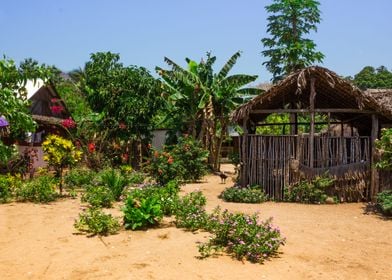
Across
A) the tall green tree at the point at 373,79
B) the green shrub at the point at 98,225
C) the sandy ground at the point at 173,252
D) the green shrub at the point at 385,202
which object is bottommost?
the sandy ground at the point at 173,252

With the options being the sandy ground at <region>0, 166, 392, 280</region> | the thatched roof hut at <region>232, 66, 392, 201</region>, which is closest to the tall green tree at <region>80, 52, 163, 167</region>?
the thatched roof hut at <region>232, 66, 392, 201</region>

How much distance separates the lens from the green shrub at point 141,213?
7680mm

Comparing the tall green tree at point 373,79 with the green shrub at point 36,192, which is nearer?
the green shrub at point 36,192

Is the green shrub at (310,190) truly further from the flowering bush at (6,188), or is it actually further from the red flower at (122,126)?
the red flower at (122,126)

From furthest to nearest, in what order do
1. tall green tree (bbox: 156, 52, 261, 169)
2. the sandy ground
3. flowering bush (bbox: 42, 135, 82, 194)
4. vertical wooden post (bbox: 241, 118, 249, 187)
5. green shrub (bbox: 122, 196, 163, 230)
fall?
tall green tree (bbox: 156, 52, 261, 169) < vertical wooden post (bbox: 241, 118, 249, 187) < flowering bush (bbox: 42, 135, 82, 194) < green shrub (bbox: 122, 196, 163, 230) < the sandy ground

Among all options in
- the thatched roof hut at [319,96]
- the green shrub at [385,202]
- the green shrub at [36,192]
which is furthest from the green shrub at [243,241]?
the green shrub at [36,192]

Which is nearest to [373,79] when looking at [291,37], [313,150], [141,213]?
[291,37]

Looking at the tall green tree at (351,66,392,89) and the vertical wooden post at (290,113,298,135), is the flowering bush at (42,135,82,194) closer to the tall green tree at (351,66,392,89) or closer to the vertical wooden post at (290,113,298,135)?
the vertical wooden post at (290,113,298,135)

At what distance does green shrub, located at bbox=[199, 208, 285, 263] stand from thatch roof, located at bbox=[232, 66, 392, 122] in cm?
543

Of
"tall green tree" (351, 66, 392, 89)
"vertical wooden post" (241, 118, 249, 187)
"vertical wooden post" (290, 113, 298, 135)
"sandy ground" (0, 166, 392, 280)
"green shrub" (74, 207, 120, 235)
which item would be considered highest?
"tall green tree" (351, 66, 392, 89)

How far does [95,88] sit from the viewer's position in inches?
861

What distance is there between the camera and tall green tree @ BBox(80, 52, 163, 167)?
822 inches

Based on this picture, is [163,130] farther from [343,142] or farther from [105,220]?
[105,220]

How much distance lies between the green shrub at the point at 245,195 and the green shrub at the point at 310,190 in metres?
0.67
